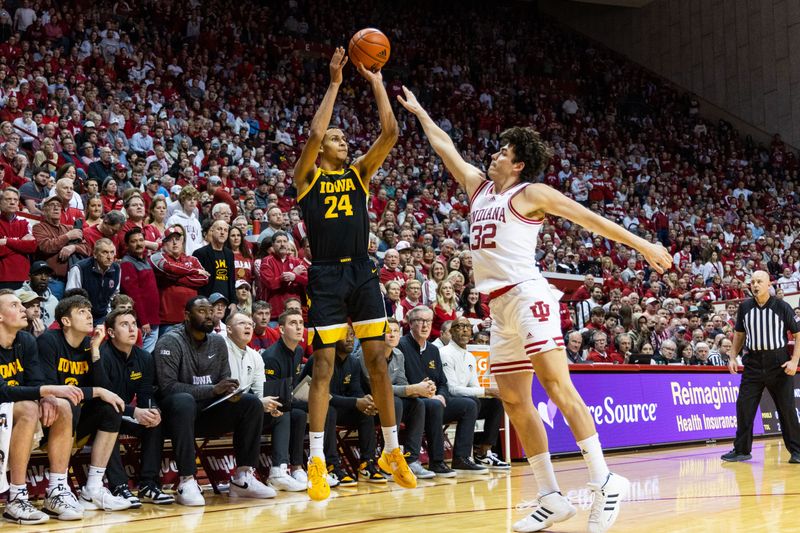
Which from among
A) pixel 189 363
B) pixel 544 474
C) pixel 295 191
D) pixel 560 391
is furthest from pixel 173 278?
pixel 295 191

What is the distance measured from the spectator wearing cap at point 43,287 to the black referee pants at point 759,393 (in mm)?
7168

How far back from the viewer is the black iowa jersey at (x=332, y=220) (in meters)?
6.29

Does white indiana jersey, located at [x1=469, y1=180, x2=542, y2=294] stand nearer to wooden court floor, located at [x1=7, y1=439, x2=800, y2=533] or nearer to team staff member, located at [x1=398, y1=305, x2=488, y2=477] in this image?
wooden court floor, located at [x1=7, y1=439, x2=800, y2=533]

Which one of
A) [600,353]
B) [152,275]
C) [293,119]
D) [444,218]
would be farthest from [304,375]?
[293,119]

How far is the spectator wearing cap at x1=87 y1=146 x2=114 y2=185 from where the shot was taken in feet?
42.6

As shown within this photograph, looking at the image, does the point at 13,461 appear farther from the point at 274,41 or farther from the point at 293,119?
the point at 274,41

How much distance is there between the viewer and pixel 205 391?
7.32 meters

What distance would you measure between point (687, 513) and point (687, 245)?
17266 mm

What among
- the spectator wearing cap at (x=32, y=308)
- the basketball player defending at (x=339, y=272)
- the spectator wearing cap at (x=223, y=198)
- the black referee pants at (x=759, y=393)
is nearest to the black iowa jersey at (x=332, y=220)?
the basketball player defending at (x=339, y=272)

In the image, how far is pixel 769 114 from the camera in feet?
100

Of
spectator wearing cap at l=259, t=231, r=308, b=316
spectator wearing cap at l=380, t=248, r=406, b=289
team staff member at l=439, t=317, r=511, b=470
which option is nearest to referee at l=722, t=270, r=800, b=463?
team staff member at l=439, t=317, r=511, b=470

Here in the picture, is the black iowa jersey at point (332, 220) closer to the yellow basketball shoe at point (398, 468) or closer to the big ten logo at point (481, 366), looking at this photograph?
the yellow basketball shoe at point (398, 468)

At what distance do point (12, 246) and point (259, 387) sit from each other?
8.65ft

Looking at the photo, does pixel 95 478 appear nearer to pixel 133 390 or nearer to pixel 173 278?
pixel 133 390
